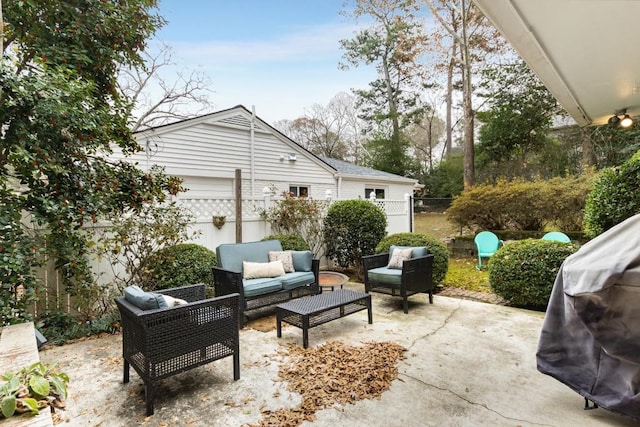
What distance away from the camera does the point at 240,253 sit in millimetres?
4887

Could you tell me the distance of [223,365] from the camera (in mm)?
3127

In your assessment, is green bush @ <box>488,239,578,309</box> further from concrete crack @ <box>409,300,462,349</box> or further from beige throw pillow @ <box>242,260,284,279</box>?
beige throw pillow @ <box>242,260,284,279</box>

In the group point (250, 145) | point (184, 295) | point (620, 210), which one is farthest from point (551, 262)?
point (250, 145)

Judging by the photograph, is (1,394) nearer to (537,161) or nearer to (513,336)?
(513,336)

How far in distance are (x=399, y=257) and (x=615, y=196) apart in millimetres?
3135

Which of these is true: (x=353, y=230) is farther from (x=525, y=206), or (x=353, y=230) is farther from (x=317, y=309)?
(x=525, y=206)

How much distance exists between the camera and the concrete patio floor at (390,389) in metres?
2.29

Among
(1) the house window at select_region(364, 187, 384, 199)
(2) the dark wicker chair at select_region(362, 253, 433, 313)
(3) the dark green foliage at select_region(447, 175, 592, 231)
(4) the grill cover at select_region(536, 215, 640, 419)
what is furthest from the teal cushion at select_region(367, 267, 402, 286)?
(1) the house window at select_region(364, 187, 384, 199)

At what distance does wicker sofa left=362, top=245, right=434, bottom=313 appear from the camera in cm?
461

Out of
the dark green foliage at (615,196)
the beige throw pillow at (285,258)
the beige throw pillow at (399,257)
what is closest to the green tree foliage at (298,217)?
the beige throw pillow at (285,258)

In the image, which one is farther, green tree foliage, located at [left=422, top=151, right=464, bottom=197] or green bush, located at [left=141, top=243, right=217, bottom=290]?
green tree foliage, located at [left=422, top=151, right=464, bottom=197]

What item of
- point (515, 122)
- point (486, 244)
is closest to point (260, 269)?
point (486, 244)

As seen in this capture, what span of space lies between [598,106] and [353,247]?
4695 millimetres

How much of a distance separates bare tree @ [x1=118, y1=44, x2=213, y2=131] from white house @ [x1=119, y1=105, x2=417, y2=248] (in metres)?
4.64
